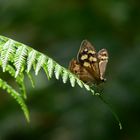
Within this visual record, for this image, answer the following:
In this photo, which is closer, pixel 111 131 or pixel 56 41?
pixel 111 131

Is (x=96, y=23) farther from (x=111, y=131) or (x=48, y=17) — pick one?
(x=111, y=131)

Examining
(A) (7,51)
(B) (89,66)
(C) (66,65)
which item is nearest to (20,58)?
(A) (7,51)

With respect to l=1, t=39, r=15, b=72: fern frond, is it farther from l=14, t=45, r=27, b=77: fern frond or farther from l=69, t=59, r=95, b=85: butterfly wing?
l=69, t=59, r=95, b=85: butterfly wing

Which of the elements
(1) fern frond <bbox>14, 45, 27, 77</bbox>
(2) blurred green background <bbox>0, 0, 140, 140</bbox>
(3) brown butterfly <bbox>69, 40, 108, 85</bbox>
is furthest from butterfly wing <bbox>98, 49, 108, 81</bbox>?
(2) blurred green background <bbox>0, 0, 140, 140</bbox>

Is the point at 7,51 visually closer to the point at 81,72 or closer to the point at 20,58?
the point at 20,58

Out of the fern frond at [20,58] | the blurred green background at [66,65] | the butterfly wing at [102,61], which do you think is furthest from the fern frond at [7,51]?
the blurred green background at [66,65]

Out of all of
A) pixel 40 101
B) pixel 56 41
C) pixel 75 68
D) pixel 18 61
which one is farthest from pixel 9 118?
pixel 18 61
